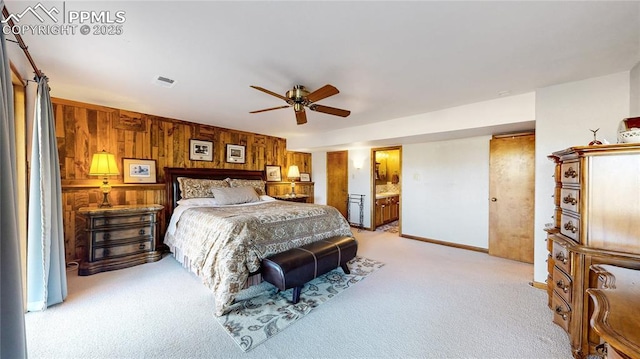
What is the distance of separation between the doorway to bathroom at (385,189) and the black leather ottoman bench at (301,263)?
2.91 m

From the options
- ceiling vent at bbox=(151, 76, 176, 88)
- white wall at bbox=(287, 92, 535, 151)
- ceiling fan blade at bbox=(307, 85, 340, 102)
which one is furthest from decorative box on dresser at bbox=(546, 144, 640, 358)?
ceiling vent at bbox=(151, 76, 176, 88)

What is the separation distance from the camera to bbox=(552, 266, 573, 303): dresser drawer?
1.84 m

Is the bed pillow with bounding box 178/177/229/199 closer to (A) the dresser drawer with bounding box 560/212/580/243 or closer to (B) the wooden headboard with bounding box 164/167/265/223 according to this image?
(B) the wooden headboard with bounding box 164/167/265/223

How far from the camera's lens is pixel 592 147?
5.44 feet

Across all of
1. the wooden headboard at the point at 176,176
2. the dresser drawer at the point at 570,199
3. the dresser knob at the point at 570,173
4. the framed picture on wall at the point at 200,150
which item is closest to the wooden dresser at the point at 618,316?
the dresser drawer at the point at 570,199

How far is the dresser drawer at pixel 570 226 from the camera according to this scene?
1785 mm

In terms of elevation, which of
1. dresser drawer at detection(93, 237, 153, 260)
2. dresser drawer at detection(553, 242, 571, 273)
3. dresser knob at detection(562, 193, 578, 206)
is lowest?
dresser drawer at detection(93, 237, 153, 260)

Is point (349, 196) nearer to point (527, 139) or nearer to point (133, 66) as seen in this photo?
point (527, 139)

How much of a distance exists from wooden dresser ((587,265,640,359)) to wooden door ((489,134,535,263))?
3199 mm

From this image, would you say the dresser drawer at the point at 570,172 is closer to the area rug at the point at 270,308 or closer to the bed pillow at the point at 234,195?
the area rug at the point at 270,308

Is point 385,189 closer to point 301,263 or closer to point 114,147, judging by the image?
point 301,263

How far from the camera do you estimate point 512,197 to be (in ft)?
12.5

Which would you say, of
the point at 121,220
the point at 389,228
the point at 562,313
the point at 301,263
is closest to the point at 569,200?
the point at 562,313

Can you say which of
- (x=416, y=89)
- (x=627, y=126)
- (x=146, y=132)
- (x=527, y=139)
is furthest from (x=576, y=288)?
(x=146, y=132)
